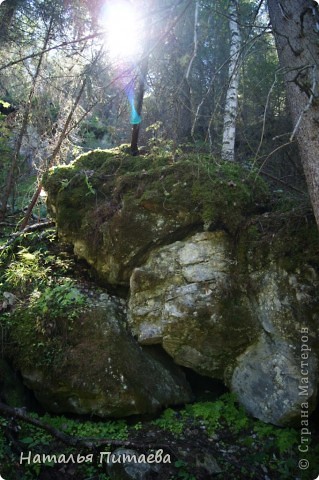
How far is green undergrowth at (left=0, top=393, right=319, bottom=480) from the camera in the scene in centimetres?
336

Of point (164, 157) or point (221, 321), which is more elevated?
point (164, 157)

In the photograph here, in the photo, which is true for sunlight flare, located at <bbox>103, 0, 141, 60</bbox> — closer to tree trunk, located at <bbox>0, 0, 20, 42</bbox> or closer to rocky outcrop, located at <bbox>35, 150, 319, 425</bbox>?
rocky outcrop, located at <bbox>35, 150, 319, 425</bbox>

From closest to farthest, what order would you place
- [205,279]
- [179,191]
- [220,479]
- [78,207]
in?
[220,479] < [205,279] < [179,191] < [78,207]

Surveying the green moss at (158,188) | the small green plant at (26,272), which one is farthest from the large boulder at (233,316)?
the small green plant at (26,272)

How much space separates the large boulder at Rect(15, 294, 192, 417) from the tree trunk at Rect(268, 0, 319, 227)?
2824 millimetres

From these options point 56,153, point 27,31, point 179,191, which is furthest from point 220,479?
point 27,31

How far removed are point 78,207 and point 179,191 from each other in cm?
177

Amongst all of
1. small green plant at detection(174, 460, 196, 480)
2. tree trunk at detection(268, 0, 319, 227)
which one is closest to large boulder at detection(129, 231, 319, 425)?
small green plant at detection(174, 460, 196, 480)

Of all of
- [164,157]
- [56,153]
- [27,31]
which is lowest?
[164,157]

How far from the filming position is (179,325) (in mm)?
4379

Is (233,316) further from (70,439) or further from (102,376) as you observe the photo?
(70,439)

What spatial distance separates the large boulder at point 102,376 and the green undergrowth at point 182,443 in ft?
0.58

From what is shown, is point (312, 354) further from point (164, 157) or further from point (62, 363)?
point (164, 157)

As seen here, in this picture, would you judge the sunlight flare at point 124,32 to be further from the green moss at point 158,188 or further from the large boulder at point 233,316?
the large boulder at point 233,316
